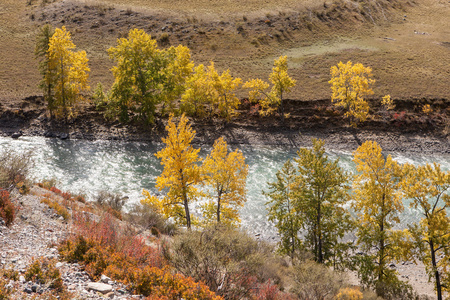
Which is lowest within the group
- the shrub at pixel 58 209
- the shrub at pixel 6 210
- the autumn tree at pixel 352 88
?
the shrub at pixel 58 209

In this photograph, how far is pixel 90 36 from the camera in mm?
68750

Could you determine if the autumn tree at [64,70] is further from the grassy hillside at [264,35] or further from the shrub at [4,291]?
the shrub at [4,291]

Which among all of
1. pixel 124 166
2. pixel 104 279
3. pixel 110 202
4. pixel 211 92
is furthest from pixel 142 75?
pixel 104 279

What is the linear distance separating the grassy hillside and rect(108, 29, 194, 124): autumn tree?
1132 cm

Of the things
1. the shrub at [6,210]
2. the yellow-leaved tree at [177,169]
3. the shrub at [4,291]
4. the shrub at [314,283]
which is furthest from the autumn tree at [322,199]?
the shrub at [4,291]

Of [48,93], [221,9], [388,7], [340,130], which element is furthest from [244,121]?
[388,7]

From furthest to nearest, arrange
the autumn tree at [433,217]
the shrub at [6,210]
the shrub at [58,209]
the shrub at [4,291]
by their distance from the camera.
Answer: the autumn tree at [433,217] → the shrub at [58,209] → the shrub at [6,210] → the shrub at [4,291]

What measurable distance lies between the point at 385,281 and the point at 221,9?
64.0m

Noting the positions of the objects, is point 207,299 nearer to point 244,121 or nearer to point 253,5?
point 244,121

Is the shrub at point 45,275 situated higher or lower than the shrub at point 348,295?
higher

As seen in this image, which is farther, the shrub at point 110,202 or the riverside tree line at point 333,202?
the shrub at point 110,202

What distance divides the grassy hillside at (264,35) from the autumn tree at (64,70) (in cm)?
939

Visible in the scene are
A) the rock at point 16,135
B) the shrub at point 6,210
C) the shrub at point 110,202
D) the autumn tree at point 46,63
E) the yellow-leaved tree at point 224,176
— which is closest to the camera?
the shrub at point 6,210

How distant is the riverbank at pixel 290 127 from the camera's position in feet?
155
